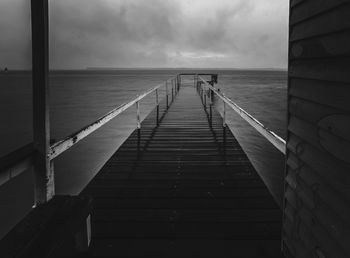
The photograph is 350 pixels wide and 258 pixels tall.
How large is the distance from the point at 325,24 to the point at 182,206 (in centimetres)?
224

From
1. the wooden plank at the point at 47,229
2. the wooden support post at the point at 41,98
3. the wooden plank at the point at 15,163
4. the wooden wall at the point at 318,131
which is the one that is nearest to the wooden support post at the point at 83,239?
the wooden plank at the point at 47,229

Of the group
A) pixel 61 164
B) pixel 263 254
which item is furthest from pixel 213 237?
pixel 61 164

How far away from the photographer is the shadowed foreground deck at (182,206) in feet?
8.41

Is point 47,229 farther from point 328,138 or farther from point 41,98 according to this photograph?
point 328,138

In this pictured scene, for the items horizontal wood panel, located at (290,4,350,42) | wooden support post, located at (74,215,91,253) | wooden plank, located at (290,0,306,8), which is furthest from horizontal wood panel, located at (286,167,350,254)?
wooden support post, located at (74,215,91,253)

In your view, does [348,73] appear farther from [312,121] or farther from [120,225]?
[120,225]

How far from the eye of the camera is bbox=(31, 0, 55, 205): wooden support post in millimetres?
2209

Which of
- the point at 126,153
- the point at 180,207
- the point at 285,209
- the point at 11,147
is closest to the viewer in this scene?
the point at 285,209

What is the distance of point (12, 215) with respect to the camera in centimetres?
657

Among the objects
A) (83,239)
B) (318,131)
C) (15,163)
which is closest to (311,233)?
(318,131)

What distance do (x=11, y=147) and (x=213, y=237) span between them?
13.7 meters

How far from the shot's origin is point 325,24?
1.63 meters

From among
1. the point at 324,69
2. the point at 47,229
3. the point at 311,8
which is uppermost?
the point at 311,8

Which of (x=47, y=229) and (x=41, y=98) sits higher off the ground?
(x=41, y=98)
